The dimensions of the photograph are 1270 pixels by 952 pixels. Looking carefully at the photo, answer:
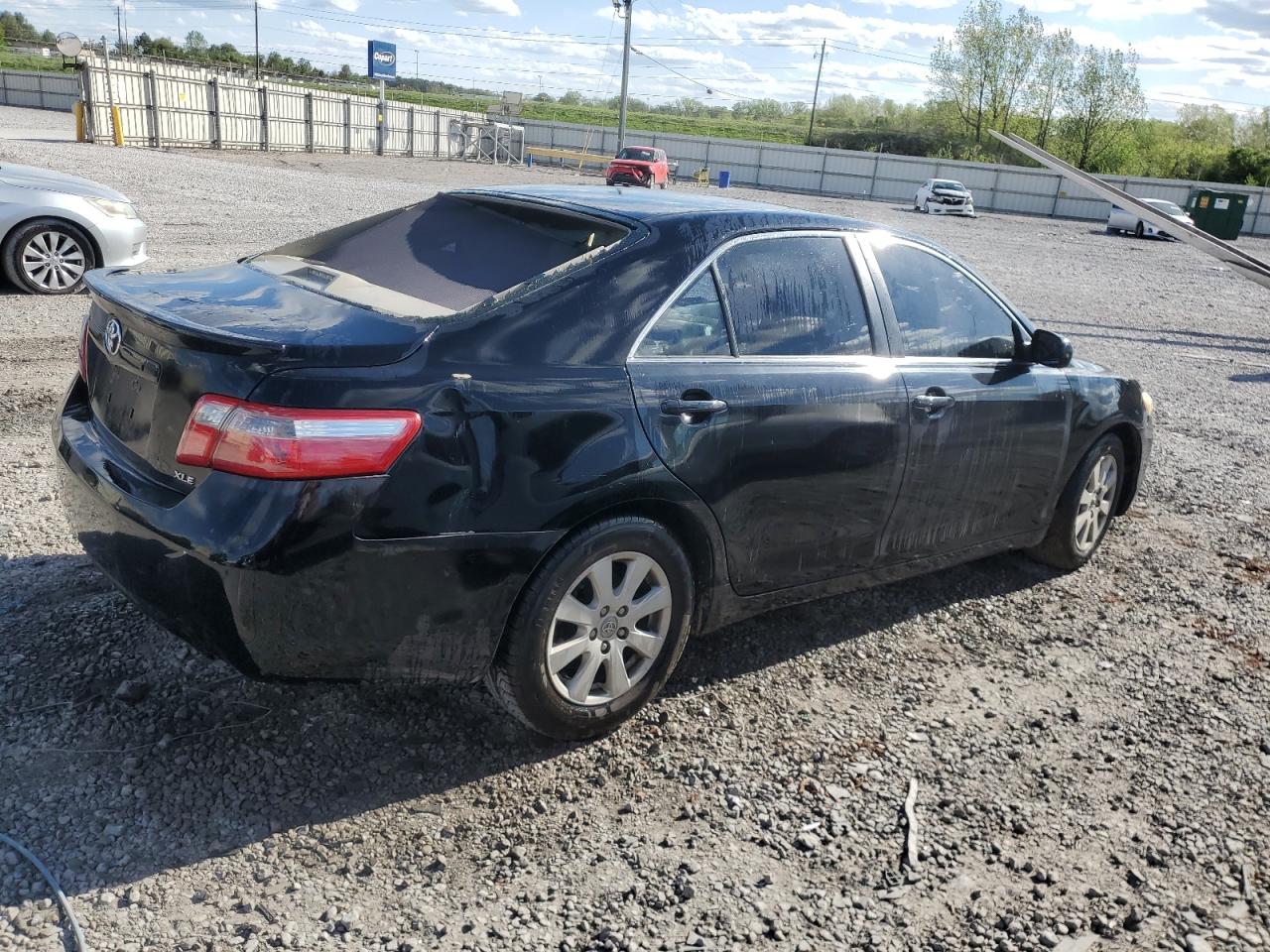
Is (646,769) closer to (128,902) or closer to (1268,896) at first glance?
(128,902)

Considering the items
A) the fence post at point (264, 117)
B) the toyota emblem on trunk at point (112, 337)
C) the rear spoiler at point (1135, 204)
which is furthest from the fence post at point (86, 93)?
the toyota emblem on trunk at point (112, 337)

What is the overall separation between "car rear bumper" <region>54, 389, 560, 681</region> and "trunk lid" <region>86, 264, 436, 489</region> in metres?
0.18

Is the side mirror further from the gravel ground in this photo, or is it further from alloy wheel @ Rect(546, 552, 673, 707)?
alloy wheel @ Rect(546, 552, 673, 707)

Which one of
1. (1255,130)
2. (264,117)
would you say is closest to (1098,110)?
(1255,130)

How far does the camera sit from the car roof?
362cm

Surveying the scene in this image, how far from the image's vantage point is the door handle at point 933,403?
156 inches

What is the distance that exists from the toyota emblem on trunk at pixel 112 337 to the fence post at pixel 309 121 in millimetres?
43990

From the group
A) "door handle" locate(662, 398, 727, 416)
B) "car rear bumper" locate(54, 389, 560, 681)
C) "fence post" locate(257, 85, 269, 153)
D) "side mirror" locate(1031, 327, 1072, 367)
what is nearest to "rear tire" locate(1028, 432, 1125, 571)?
"side mirror" locate(1031, 327, 1072, 367)

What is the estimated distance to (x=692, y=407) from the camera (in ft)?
10.7

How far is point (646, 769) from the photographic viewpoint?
10.7 ft

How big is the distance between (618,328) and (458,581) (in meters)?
0.92

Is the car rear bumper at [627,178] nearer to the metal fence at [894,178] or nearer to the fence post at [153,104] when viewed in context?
the fence post at [153,104]

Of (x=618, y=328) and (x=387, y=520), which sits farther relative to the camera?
(x=618, y=328)

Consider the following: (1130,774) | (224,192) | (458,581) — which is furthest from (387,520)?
(224,192)
